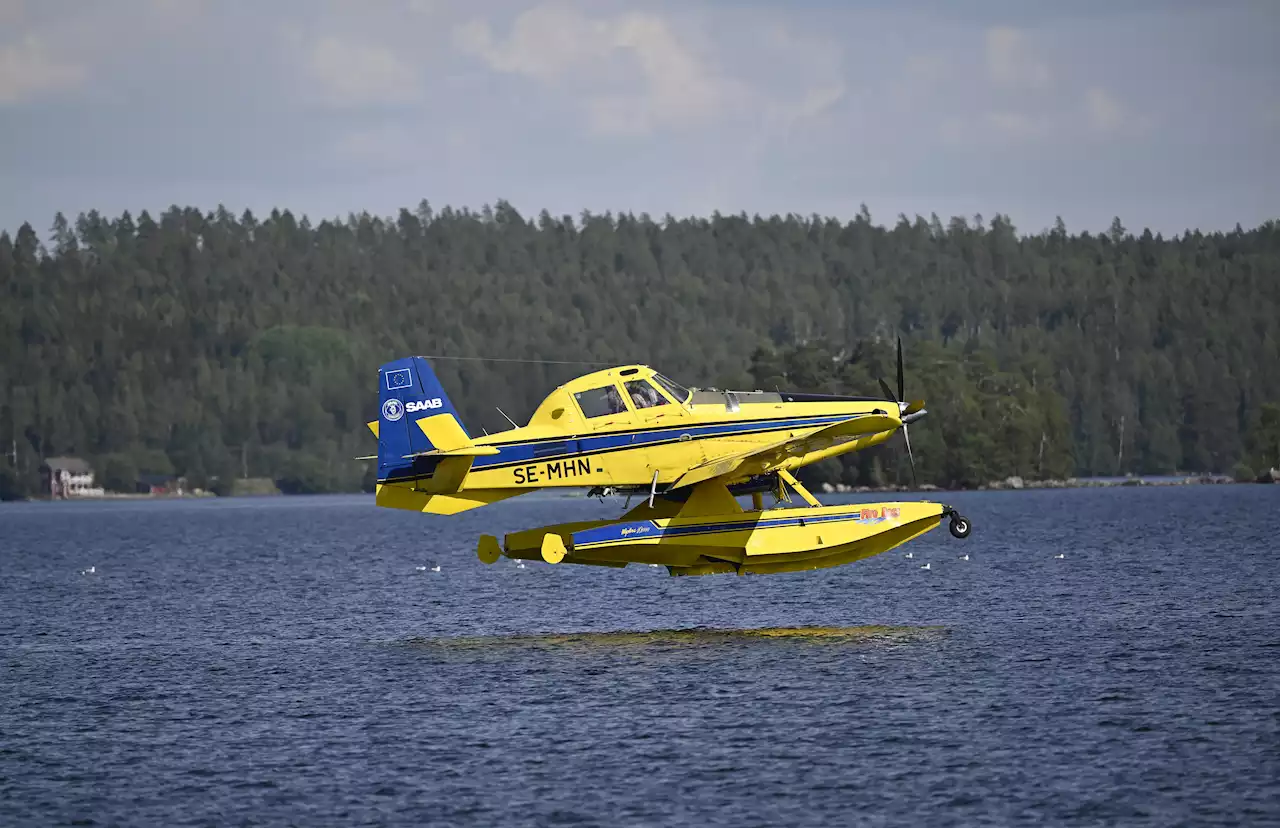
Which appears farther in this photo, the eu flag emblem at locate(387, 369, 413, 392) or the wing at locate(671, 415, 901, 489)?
the eu flag emblem at locate(387, 369, 413, 392)

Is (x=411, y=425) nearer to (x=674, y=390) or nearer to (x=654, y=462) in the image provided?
(x=654, y=462)

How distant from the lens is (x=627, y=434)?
1427 inches

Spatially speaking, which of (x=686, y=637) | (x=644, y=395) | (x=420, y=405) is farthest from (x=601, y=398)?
(x=686, y=637)

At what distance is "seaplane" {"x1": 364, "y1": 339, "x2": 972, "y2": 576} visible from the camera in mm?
35969

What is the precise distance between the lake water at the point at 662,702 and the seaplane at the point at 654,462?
1967 mm

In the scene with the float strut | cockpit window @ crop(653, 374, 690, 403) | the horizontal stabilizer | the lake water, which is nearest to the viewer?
the lake water

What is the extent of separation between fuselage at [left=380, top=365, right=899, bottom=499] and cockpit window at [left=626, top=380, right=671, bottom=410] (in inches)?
0.8

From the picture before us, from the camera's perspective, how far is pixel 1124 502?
124438 mm

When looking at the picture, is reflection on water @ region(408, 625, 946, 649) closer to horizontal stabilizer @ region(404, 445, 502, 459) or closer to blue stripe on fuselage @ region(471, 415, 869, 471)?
blue stripe on fuselage @ region(471, 415, 869, 471)

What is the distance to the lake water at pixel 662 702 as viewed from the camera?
21344 mm

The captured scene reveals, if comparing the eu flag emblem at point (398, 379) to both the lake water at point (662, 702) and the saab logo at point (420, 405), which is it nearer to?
the saab logo at point (420, 405)

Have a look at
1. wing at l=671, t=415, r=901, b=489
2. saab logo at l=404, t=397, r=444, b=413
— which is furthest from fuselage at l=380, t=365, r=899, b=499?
saab logo at l=404, t=397, r=444, b=413

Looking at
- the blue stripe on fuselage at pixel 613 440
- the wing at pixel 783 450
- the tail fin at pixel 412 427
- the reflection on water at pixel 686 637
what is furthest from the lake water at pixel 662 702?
the tail fin at pixel 412 427

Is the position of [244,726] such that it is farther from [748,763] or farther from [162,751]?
[748,763]
